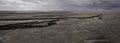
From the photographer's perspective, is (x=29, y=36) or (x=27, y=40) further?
(x=29, y=36)

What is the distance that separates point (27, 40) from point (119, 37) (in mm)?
837

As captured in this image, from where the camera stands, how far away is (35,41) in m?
1.61

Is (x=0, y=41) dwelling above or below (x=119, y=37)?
above

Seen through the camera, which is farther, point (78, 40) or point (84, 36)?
point (84, 36)

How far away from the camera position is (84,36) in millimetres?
1795

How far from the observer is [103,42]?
1.59m

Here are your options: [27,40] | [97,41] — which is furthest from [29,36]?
[97,41]

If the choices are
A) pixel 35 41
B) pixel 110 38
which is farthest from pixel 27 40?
pixel 110 38

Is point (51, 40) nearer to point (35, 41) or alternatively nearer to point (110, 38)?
point (35, 41)

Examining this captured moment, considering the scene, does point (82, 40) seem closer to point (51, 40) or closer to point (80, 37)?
point (80, 37)

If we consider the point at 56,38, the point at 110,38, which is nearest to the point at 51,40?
the point at 56,38

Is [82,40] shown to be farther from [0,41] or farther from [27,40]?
[0,41]

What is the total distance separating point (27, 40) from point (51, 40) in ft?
0.70

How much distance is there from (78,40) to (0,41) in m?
0.67
